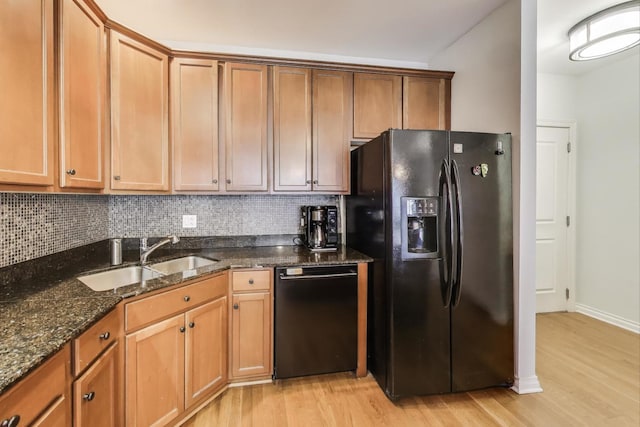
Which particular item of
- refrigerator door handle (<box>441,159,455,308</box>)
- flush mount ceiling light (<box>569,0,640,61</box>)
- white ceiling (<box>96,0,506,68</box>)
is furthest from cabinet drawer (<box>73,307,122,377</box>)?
flush mount ceiling light (<box>569,0,640,61</box>)

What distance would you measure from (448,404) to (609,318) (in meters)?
2.56

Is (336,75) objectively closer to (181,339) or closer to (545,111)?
(181,339)

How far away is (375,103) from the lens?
270 cm

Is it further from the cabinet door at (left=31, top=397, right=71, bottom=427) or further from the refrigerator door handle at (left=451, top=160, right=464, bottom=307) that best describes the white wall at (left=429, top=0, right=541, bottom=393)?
the cabinet door at (left=31, top=397, right=71, bottom=427)

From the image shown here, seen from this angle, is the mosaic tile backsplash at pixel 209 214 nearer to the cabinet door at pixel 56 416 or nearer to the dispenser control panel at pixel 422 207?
the dispenser control panel at pixel 422 207

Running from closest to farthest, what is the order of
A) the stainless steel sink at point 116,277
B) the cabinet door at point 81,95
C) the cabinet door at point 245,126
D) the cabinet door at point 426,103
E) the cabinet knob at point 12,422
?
the cabinet knob at point 12,422 < the cabinet door at point 81,95 < the stainless steel sink at point 116,277 < the cabinet door at point 245,126 < the cabinet door at point 426,103

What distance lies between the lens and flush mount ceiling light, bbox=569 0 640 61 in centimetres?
227

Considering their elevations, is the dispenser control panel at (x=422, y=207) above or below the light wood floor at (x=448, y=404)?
Result: above

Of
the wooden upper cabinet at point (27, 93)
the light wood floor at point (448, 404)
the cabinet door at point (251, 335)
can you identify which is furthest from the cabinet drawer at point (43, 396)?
Result: the cabinet door at point (251, 335)

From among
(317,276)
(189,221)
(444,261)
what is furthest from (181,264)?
(444,261)

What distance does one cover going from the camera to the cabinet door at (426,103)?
2762 millimetres

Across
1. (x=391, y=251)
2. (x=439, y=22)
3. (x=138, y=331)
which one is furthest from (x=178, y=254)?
(x=439, y=22)

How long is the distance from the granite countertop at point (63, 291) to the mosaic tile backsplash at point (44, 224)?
6cm

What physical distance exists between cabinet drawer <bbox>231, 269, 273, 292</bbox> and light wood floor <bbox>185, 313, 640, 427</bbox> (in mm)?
714
